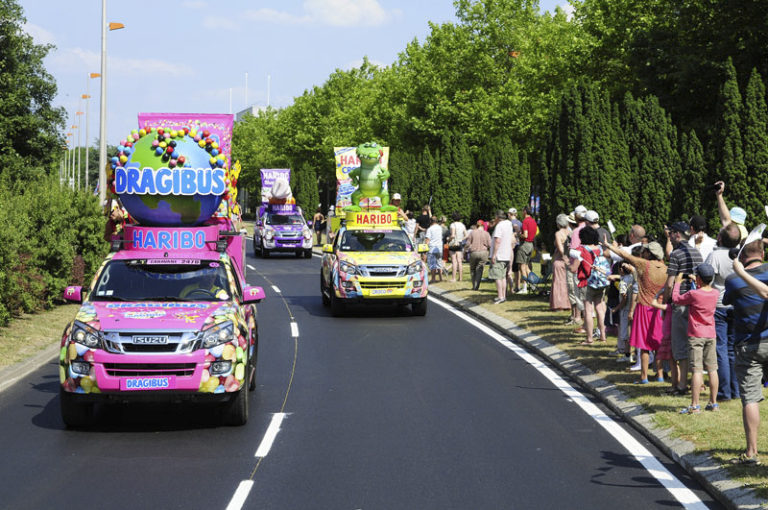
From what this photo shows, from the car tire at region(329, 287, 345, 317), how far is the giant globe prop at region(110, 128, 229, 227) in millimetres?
7791

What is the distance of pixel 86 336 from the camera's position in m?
9.45

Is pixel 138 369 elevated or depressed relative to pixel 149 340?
depressed

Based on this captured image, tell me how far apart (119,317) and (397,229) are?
12155 mm

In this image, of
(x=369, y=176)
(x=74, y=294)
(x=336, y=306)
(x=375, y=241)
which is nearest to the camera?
(x=74, y=294)

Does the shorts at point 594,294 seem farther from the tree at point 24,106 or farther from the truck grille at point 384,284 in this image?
the tree at point 24,106

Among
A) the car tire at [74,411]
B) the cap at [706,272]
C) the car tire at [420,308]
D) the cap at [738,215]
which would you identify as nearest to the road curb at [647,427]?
the cap at [706,272]

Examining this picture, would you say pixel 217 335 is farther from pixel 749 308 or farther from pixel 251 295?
pixel 749 308

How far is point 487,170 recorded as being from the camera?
41406mm

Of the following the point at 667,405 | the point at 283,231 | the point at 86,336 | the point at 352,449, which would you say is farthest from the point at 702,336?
the point at 283,231

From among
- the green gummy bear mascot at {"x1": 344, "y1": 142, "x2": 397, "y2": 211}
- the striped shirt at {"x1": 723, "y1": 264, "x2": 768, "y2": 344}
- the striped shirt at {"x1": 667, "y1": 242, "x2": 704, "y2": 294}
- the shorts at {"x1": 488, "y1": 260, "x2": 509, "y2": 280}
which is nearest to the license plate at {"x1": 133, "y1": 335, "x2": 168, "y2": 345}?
the striped shirt at {"x1": 723, "y1": 264, "x2": 768, "y2": 344}

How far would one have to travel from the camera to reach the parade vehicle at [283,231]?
4375 centimetres

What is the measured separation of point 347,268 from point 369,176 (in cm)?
734

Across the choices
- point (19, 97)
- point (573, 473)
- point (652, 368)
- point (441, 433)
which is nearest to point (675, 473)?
point (573, 473)

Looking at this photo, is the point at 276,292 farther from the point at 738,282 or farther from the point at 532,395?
the point at 738,282
